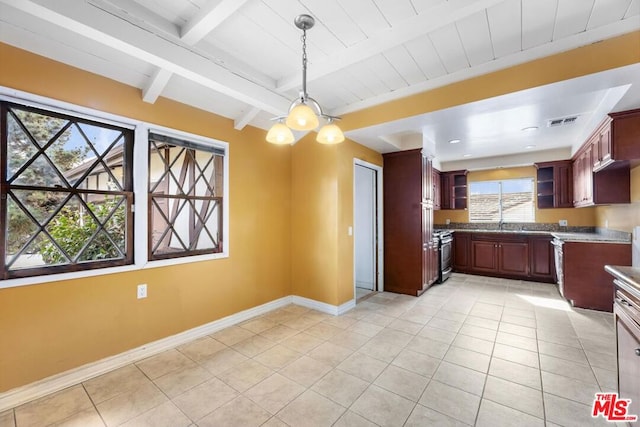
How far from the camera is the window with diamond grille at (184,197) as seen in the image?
2.68m

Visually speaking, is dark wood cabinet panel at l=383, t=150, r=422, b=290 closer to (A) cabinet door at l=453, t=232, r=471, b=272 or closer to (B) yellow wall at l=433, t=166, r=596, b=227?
(A) cabinet door at l=453, t=232, r=471, b=272

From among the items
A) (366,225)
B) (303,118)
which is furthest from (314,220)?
(303,118)

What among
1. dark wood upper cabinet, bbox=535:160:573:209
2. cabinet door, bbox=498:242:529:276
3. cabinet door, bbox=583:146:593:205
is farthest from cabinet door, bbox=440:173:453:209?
cabinet door, bbox=583:146:593:205

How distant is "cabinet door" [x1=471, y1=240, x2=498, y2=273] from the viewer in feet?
17.6

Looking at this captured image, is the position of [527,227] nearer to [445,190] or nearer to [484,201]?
[484,201]

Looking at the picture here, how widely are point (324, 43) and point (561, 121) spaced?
3386mm

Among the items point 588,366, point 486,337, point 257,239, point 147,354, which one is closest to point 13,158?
point 147,354

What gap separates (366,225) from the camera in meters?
4.66

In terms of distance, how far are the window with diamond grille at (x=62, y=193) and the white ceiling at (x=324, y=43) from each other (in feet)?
1.69

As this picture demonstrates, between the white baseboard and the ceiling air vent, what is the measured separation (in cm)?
356

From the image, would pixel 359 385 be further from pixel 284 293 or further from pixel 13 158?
pixel 13 158

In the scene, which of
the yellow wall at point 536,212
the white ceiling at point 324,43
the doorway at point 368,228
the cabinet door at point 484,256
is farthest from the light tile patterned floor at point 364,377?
the yellow wall at point 536,212

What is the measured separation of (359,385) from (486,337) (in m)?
1.63

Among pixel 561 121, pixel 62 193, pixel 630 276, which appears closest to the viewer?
pixel 630 276
